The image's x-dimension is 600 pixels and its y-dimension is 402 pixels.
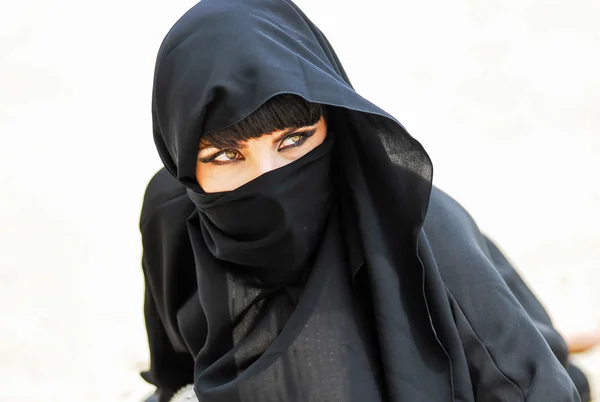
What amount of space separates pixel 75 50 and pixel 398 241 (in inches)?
216

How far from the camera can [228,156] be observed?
6.74 feet

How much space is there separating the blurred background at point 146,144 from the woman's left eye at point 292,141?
1.62 metres

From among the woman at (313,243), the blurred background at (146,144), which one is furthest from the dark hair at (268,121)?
the blurred background at (146,144)

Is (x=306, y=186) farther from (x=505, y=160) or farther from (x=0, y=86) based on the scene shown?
(x=0, y=86)

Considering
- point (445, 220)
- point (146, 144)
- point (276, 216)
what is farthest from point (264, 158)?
point (146, 144)

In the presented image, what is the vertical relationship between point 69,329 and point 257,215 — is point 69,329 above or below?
below

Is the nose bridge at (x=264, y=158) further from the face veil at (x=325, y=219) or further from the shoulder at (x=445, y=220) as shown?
the shoulder at (x=445, y=220)

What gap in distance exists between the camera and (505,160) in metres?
5.38

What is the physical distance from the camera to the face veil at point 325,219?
77.0 inches

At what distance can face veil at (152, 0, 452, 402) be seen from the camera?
1957 mm

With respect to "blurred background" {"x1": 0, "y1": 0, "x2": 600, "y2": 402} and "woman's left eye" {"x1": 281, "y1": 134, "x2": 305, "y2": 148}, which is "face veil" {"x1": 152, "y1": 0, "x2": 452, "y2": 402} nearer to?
"woman's left eye" {"x1": 281, "y1": 134, "x2": 305, "y2": 148}

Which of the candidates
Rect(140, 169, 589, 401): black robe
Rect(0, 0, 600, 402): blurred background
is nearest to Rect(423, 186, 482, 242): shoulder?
Rect(140, 169, 589, 401): black robe

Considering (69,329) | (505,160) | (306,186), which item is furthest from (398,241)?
(505,160)

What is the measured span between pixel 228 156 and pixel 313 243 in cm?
26
